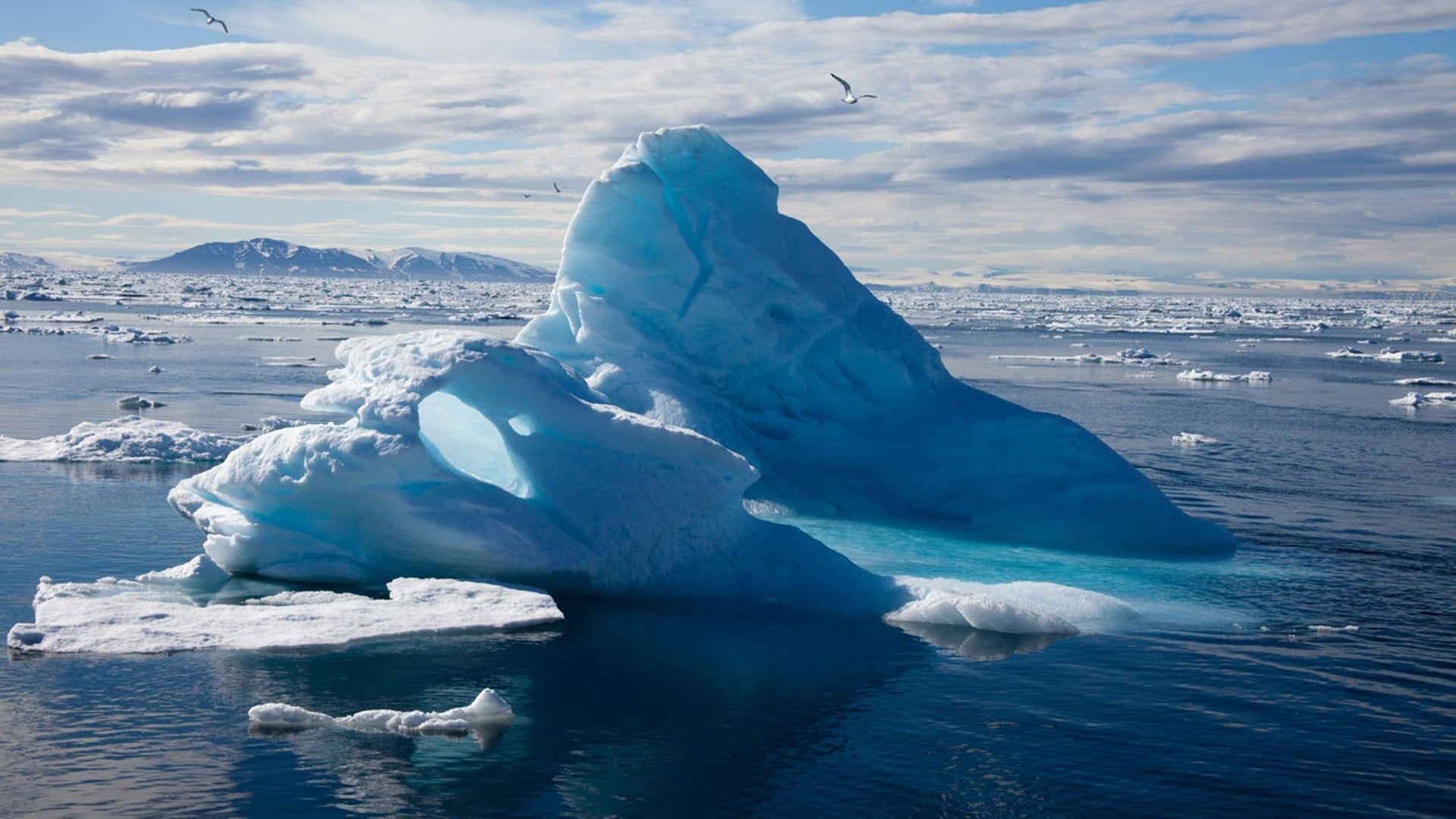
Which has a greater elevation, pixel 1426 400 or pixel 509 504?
pixel 509 504

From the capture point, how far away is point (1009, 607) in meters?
15.2

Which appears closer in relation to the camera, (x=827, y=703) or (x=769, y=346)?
(x=827, y=703)

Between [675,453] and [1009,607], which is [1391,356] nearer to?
[1009,607]

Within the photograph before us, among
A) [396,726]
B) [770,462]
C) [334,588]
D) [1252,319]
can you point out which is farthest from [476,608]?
[1252,319]

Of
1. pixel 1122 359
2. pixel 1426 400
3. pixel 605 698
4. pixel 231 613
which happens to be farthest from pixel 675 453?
pixel 1122 359

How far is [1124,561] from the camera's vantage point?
19375mm

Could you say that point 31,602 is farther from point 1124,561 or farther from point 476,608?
point 1124,561

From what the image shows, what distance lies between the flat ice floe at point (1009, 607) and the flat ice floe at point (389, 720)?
584 cm

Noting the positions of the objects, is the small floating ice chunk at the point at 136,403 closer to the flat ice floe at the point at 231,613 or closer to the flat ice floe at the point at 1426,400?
the flat ice floe at the point at 231,613

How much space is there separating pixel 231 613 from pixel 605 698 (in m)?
4.53

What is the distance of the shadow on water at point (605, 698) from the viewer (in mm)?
10594

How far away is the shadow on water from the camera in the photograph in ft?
34.8

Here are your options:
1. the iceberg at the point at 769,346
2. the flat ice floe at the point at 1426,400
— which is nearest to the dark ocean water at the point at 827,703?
the iceberg at the point at 769,346

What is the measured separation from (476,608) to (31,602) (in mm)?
Result: 4953
